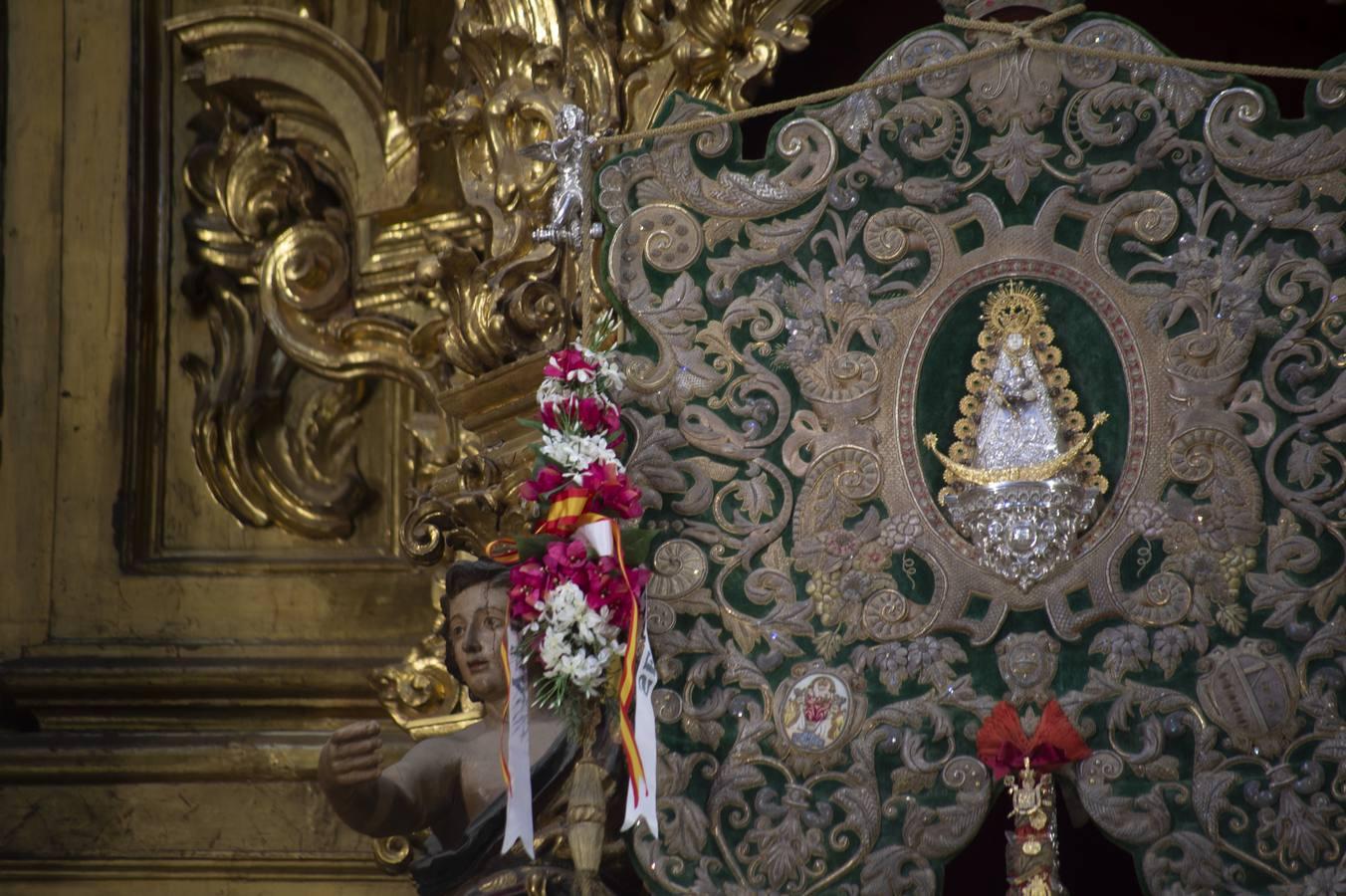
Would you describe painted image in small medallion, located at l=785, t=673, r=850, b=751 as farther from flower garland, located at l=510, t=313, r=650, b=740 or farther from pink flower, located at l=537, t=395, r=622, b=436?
pink flower, located at l=537, t=395, r=622, b=436

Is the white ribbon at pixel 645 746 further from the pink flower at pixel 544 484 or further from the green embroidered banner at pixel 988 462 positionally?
the pink flower at pixel 544 484

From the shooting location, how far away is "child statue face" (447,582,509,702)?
3.51m

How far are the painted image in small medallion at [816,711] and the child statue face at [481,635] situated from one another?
55 cm

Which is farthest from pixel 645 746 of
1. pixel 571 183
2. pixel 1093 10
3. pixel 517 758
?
pixel 1093 10

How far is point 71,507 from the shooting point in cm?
448

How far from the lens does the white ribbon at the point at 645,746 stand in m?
3.12

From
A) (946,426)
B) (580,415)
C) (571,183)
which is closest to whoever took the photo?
(580,415)

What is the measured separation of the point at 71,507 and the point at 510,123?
57.9 inches

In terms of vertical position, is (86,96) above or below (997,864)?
above

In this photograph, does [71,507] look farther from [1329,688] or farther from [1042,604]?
[1329,688]

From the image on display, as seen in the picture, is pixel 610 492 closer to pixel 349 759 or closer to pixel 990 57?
pixel 349 759

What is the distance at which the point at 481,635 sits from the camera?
3521 mm

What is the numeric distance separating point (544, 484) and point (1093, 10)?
1.37 m

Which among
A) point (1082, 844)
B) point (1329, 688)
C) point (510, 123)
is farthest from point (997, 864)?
point (510, 123)
